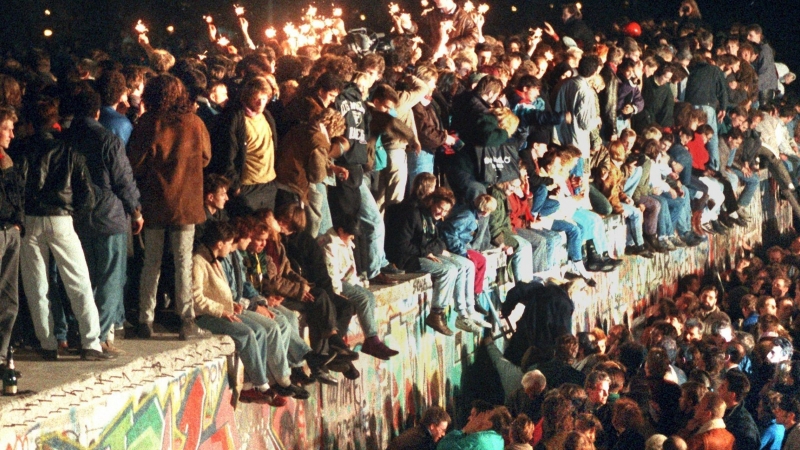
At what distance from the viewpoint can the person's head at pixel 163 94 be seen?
34.3ft

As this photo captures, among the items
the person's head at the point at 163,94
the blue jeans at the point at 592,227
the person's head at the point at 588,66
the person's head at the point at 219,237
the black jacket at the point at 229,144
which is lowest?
the blue jeans at the point at 592,227

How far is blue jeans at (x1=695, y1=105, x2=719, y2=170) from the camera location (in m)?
21.8

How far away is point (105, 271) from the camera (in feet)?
33.6

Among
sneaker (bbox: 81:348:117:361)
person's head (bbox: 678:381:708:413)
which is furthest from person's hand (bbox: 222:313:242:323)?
Result: person's head (bbox: 678:381:708:413)

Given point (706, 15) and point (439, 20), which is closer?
point (439, 20)

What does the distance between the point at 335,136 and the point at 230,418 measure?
117 inches

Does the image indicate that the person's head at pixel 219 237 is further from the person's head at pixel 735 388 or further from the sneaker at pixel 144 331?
the person's head at pixel 735 388

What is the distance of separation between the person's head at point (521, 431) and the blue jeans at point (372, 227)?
2.21 metres

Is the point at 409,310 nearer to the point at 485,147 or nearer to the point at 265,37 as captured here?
the point at 485,147

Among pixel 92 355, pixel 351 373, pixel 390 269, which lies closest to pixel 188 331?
pixel 92 355

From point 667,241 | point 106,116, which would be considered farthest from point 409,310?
point 667,241

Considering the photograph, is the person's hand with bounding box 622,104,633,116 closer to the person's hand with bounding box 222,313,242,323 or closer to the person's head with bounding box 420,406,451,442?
the person's head with bounding box 420,406,451,442

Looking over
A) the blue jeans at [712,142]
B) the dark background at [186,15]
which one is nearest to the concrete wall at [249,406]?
the blue jeans at [712,142]

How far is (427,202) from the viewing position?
46.3ft
